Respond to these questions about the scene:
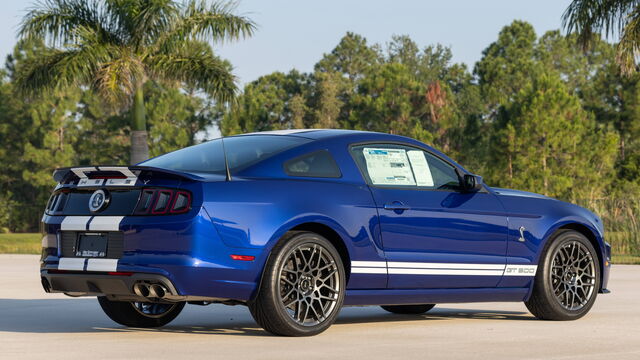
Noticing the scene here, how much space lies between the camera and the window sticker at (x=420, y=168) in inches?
372

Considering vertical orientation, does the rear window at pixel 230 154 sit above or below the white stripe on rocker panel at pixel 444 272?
above

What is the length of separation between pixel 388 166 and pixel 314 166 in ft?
2.60

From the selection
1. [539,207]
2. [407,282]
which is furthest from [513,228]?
[407,282]

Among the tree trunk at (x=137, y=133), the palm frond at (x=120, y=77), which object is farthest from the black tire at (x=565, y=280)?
the tree trunk at (x=137, y=133)

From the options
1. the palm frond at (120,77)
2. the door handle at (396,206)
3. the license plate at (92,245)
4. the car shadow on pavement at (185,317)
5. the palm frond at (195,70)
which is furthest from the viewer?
the palm frond at (195,70)

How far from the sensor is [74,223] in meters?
8.34

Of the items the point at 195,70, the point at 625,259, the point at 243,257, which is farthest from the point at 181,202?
the point at 195,70

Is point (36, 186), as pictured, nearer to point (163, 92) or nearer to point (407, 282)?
point (163, 92)

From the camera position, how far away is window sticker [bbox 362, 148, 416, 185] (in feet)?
30.0

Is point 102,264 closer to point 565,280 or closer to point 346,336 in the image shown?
point 346,336

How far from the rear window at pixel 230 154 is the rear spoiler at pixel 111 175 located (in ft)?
1.35

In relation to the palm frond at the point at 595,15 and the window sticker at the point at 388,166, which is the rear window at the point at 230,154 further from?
the palm frond at the point at 595,15

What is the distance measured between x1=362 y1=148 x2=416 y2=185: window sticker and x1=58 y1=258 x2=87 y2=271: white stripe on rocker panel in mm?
2381

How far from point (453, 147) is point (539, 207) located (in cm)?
5313
